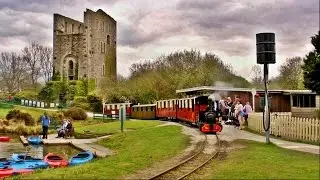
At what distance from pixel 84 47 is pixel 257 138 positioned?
64.0 m

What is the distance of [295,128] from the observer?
2298cm

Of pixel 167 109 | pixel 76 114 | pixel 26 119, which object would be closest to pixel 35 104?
pixel 76 114

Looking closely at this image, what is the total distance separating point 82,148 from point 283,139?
11805 mm

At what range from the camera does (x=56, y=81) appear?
82.2 m

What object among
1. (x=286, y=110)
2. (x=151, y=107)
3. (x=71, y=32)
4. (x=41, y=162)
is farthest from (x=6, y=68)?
(x=41, y=162)

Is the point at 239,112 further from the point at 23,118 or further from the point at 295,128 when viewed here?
the point at 23,118

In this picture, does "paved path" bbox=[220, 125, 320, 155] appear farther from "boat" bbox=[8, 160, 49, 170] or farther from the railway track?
"boat" bbox=[8, 160, 49, 170]

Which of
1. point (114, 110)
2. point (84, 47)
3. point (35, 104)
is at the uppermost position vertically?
point (84, 47)

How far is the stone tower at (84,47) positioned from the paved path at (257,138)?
56127mm

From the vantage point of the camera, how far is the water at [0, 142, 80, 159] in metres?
27.0

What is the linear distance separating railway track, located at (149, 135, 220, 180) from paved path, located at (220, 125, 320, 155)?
11.2 ft

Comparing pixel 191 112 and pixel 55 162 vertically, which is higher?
pixel 191 112

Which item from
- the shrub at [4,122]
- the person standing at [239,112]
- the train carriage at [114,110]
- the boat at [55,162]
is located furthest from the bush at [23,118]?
the boat at [55,162]

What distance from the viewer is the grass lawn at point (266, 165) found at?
13.3 metres
